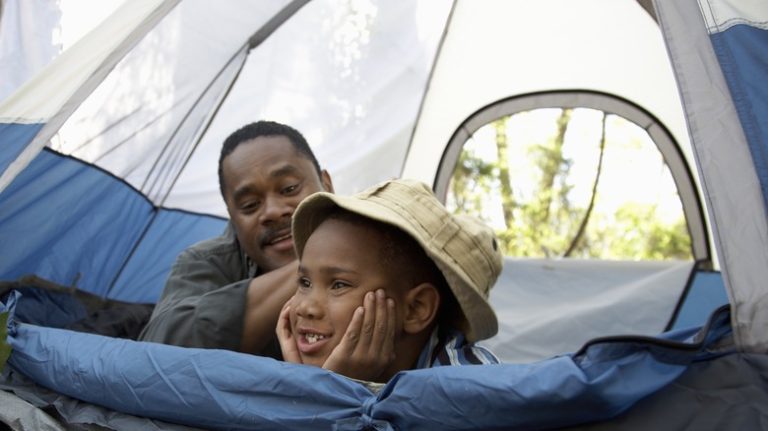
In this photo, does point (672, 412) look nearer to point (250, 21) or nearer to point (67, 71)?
point (67, 71)

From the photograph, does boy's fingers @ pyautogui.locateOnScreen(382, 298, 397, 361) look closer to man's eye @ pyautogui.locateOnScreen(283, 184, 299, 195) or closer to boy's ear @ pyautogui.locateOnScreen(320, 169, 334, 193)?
man's eye @ pyautogui.locateOnScreen(283, 184, 299, 195)

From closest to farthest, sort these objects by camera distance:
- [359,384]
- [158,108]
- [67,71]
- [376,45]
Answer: [359,384], [67,71], [158,108], [376,45]

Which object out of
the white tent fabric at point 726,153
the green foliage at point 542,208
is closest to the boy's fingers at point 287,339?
the white tent fabric at point 726,153

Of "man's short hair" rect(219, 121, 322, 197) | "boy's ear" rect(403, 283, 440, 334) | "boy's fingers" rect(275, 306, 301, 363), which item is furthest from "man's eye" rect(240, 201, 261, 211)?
"boy's ear" rect(403, 283, 440, 334)

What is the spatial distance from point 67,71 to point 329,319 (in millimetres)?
736

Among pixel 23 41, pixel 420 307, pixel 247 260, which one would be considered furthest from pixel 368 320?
pixel 23 41

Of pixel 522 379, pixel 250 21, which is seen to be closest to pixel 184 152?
pixel 250 21

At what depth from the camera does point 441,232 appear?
1.50 m

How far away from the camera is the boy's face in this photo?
4.72ft

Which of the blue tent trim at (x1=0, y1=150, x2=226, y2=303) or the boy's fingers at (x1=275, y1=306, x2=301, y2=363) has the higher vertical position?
the blue tent trim at (x1=0, y1=150, x2=226, y2=303)

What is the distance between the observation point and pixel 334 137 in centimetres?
307

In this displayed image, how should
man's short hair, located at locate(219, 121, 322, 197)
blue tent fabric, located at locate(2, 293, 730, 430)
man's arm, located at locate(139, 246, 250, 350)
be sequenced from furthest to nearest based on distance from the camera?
man's short hair, located at locate(219, 121, 322, 197) < man's arm, located at locate(139, 246, 250, 350) < blue tent fabric, located at locate(2, 293, 730, 430)

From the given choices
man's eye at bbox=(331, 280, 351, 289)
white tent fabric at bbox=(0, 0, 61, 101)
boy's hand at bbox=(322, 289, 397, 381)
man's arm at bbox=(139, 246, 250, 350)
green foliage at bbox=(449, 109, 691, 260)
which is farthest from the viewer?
green foliage at bbox=(449, 109, 691, 260)

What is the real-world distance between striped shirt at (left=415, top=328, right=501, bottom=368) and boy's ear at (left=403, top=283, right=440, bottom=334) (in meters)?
0.06
